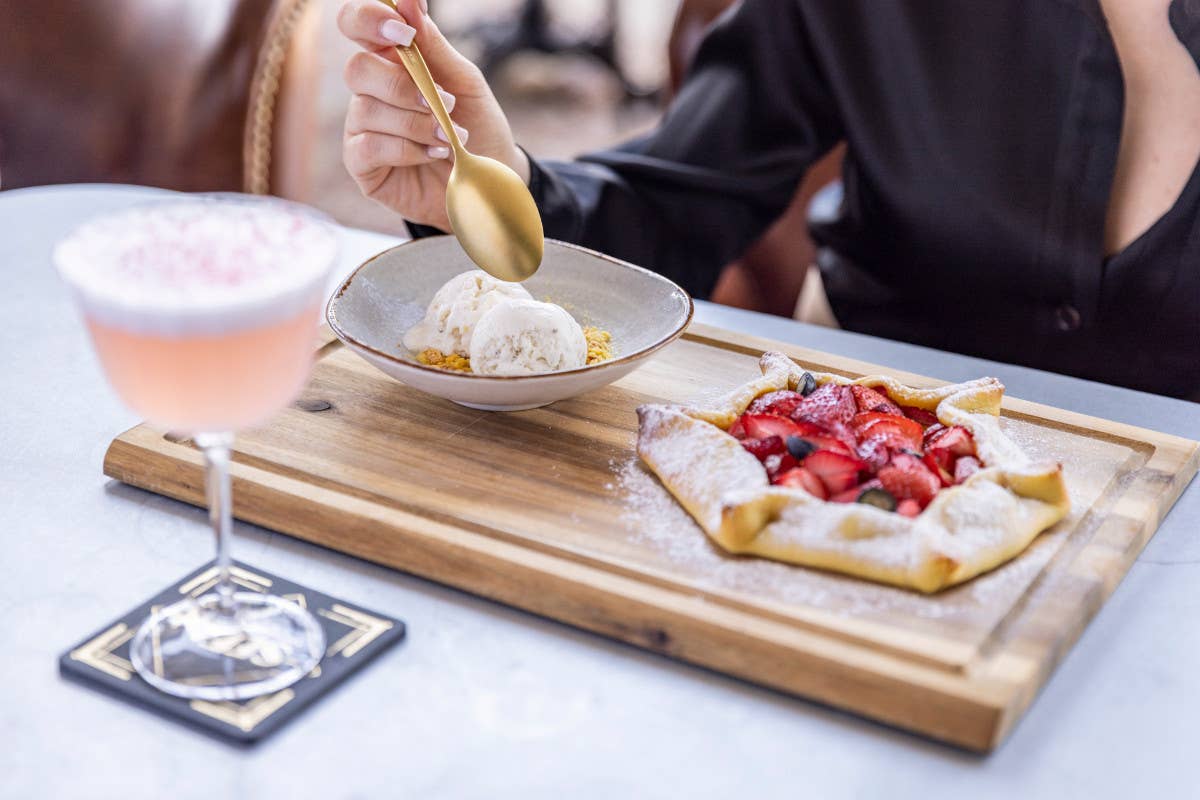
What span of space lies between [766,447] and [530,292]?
14.4 inches

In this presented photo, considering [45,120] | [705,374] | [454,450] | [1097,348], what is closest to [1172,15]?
[1097,348]

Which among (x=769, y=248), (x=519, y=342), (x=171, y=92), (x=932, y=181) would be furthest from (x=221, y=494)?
(x=769, y=248)

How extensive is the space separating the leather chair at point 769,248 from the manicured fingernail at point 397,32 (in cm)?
113

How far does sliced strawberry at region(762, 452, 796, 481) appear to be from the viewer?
92 centimetres

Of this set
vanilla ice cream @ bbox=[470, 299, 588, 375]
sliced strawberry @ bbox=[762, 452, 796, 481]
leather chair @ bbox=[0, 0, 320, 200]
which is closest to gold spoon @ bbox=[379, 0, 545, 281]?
vanilla ice cream @ bbox=[470, 299, 588, 375]

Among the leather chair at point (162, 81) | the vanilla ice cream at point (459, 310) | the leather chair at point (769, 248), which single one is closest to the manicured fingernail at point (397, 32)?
the vanilla ice cream at point (459, 310)

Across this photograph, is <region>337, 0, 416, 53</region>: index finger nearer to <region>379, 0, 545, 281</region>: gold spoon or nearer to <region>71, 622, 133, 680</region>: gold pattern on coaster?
<region>379, 0, 545, 281</region>: gold spoon

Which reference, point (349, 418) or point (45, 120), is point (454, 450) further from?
point (45, 120)

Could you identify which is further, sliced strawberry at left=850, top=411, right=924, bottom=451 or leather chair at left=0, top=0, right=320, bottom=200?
leather chair at left=0, top=0, right=320, bottom=200

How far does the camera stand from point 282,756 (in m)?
0.69

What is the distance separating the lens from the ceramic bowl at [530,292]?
980 mm

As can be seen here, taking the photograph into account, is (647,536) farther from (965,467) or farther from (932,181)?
(932,181)

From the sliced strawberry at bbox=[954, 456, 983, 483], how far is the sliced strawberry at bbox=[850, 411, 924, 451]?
1.4 inches

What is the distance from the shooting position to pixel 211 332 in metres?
0.64
